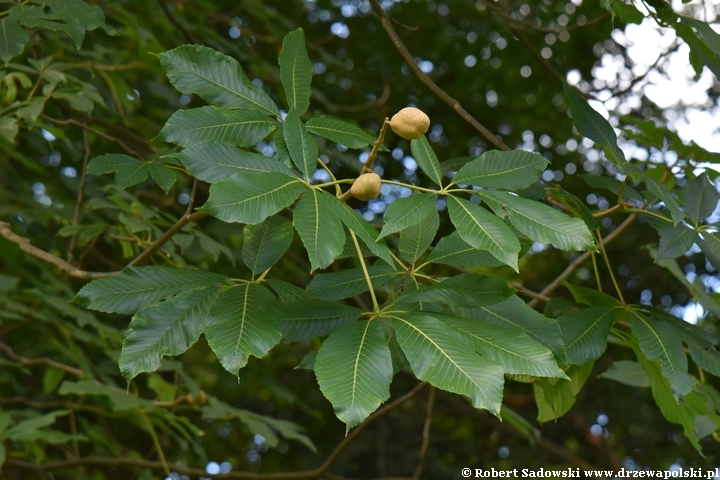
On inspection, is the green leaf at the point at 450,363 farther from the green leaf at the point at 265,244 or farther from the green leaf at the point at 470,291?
the green leaf at the point at 265,244

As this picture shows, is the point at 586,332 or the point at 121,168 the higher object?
the point at 586,332

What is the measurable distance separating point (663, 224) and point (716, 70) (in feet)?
1.27

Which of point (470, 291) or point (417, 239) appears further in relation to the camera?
point (417, 239)

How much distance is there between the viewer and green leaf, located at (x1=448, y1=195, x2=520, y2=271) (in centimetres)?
90

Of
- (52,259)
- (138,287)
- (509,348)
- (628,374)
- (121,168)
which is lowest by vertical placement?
(628,374)

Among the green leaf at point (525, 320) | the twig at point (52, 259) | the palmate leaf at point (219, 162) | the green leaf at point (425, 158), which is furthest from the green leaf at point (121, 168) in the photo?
the green leaf at point (525, 320)

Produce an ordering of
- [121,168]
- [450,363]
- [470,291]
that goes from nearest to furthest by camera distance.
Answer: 1. [450,363]
2. [470,291]
3. [121,168]

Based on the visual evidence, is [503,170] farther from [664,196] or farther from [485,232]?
[664,196]

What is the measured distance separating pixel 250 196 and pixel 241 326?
0.18 m

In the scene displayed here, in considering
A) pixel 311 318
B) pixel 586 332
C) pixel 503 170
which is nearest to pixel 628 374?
pixel 586 332

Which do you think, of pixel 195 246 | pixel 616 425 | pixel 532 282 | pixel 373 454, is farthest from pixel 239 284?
pixel 616 425

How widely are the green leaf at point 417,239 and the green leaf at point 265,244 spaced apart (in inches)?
7.2

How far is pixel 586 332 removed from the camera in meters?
1.18

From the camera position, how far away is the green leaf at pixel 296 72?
3.56 feet
